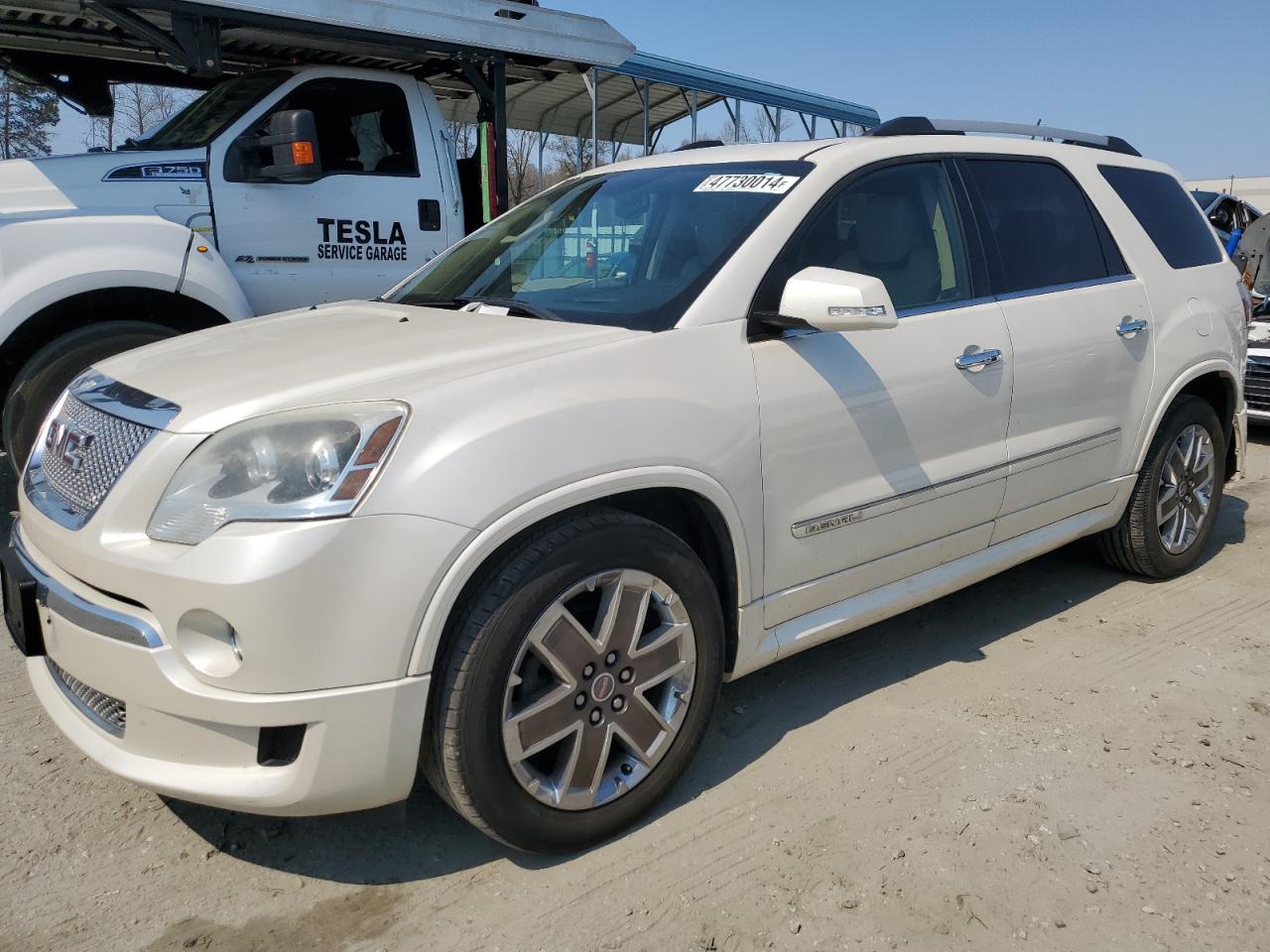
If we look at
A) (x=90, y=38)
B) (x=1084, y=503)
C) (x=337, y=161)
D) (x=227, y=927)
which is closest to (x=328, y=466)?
(x=227, y=927)

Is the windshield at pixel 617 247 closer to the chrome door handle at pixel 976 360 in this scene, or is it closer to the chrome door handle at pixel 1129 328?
the chrome door handle at pixel 976 360

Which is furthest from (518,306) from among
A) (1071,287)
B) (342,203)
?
(342,203)

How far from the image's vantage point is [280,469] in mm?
2096

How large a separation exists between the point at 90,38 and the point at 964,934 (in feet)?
18.8

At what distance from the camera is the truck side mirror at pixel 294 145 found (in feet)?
15.3

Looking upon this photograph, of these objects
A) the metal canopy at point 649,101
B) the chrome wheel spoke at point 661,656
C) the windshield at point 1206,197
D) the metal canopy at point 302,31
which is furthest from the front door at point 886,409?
the windshield at point 1206,197

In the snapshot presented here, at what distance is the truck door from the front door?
297cm

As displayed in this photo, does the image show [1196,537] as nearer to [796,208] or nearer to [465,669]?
[796,208]

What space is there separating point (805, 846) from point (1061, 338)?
6.62 ft

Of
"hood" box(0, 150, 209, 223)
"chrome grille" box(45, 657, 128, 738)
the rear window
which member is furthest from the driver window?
"hood" box(0, 150, 209, 223)

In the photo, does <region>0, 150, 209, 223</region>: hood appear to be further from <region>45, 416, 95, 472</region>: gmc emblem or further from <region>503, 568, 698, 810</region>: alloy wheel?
<region>503, 568, 698, 810</region>: alloy wheel

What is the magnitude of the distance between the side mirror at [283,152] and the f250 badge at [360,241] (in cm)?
29

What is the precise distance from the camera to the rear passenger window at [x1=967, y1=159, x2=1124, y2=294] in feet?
11.6

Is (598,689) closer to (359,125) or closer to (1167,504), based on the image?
(1167,504)
